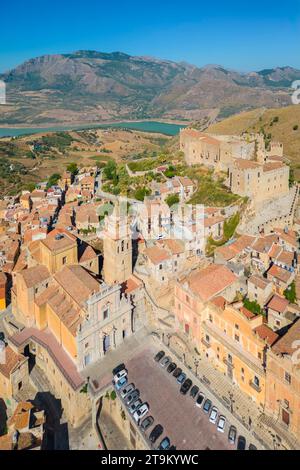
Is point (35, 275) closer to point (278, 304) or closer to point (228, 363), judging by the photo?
point (228, 363)

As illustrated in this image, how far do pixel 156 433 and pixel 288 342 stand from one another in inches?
410

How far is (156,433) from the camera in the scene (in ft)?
80.6

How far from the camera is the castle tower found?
3372 centimetres

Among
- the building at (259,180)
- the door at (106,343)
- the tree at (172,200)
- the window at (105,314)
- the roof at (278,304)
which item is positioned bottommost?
the door at (106,343)

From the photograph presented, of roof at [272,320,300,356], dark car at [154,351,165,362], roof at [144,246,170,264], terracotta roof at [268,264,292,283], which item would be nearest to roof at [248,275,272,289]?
terracotta roof at [268,264,292,283]

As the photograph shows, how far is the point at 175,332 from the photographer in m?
32.6

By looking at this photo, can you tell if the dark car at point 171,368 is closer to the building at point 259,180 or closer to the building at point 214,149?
the building at point 259,180

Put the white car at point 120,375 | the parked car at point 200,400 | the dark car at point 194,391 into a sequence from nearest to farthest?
the parked car at point 200,400
the dark car at point 194,391
the white car at point 120,375

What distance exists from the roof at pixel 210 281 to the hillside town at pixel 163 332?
11 centimetres

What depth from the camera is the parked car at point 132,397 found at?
2677 centimetres

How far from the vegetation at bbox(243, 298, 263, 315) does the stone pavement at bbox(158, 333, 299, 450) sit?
534 cm

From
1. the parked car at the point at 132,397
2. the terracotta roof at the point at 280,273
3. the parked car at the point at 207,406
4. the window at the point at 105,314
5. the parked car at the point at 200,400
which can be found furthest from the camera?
the terracotta roof at the point at 280,273

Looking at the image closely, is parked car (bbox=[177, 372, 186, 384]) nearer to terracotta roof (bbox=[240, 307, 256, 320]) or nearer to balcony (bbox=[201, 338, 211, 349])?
balcony (bbox=[201, 338, 211, 349])

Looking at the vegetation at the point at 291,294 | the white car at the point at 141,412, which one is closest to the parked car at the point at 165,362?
the white car at the point at 141,412
